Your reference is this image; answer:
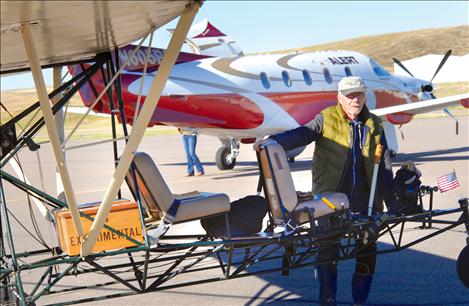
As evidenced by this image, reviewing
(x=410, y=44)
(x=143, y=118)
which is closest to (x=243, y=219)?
(x=143, y=118)

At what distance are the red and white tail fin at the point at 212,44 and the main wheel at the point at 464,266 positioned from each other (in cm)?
1749

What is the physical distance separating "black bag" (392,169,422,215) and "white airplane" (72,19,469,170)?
393 inches

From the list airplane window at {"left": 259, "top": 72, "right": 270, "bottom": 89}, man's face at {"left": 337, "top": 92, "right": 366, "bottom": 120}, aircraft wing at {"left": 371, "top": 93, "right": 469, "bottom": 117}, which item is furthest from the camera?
aircraft wing at {"left": 371, "top": 93, "right": 469, "bottom": 117}

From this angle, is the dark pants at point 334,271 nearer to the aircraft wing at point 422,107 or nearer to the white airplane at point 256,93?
the white airplane at point 256,93

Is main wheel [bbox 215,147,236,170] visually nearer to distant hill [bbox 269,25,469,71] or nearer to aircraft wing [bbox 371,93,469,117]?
aircraft wing [bbox 371,93,469,117]

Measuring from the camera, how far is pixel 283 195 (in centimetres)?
588

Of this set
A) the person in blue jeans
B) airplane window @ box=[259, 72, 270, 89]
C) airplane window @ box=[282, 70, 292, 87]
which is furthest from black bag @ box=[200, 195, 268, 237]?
airplane window @ box=[282, 70, 292, 87]

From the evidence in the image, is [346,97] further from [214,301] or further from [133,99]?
[133,99]

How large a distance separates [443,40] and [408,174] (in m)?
117

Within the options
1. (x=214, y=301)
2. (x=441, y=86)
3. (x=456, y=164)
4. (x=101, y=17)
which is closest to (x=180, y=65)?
(x=456, y=164)

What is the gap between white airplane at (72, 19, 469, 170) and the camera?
16.8 m

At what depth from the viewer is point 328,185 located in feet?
20.6

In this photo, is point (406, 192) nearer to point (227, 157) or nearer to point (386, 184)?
point (386, 184)

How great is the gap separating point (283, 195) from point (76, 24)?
2.08 m
